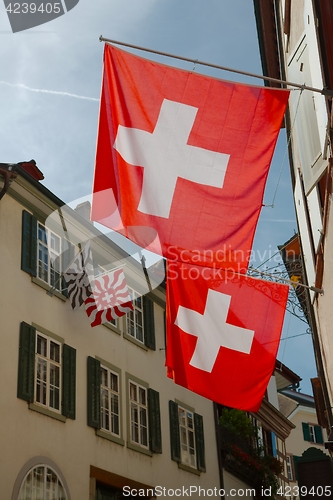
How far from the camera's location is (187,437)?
20.0 m

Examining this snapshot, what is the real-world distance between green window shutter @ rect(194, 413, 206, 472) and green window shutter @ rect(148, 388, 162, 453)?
238 cm

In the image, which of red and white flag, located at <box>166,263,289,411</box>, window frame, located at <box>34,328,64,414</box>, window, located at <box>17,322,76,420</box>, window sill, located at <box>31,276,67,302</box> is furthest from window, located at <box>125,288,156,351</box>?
red and white flag, located at <box>166,263,289,411</box>

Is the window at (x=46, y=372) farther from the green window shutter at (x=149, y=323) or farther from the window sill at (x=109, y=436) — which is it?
the green window shutter at (x=149, y=323)

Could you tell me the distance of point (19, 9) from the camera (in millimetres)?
10125

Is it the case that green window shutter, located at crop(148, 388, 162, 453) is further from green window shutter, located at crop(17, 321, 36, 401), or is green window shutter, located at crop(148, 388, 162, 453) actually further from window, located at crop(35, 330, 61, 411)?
green window shutter, located at crop(17, 321, 36, 401)

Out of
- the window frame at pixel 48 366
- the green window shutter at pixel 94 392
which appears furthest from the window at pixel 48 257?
the green window shutter at pixel 94 392


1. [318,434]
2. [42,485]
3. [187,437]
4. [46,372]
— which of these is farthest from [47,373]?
[318,434]

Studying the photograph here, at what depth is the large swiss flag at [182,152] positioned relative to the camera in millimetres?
7301

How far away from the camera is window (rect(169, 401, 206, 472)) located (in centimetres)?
1908

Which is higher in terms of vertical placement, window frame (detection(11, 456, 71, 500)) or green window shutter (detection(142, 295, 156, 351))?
green window shutter (detection(142, 295, 156, 351))

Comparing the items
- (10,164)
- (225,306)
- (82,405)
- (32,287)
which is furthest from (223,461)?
(225,306)

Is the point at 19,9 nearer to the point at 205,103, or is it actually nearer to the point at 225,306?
the point at 205,103

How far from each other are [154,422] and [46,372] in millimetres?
4688

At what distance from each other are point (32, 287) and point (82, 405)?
2841mm
